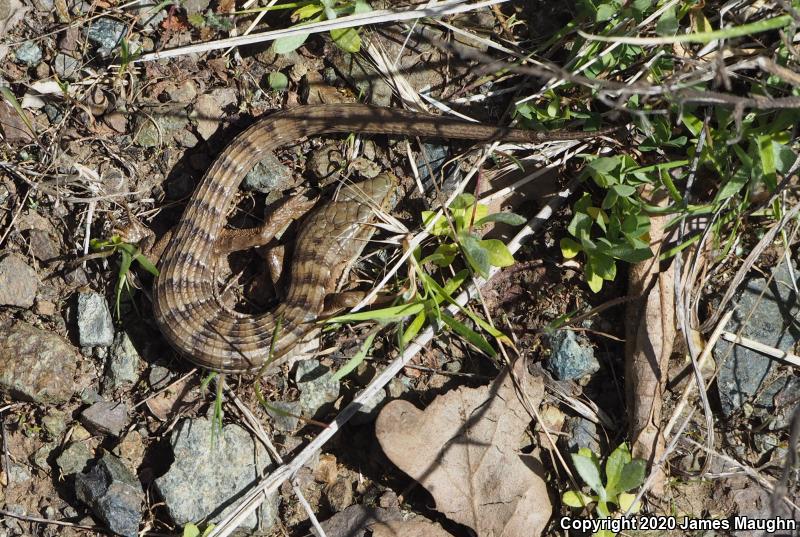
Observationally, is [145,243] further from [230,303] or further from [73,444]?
[73,444]

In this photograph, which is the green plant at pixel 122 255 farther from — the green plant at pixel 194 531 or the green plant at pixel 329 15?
the green plant at pixel 329 15

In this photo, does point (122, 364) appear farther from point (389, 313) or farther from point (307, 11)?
point (307, 11)

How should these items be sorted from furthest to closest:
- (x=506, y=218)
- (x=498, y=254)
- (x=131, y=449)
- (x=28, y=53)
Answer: (x=28, y=53), (x=131, y=449), (x=498, y=254), (x=506, y=218)

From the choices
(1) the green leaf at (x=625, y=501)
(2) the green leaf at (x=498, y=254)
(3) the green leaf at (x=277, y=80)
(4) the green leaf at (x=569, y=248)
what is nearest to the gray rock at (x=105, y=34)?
(3) the green leaf at (x=277, y=80)

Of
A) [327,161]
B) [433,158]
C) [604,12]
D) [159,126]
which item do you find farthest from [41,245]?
[604,12]

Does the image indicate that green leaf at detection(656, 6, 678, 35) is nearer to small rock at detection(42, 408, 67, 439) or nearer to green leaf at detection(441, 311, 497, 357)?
green leaf at detection(441, 311, 497, 357)

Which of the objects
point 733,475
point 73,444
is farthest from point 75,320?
point 733,475
